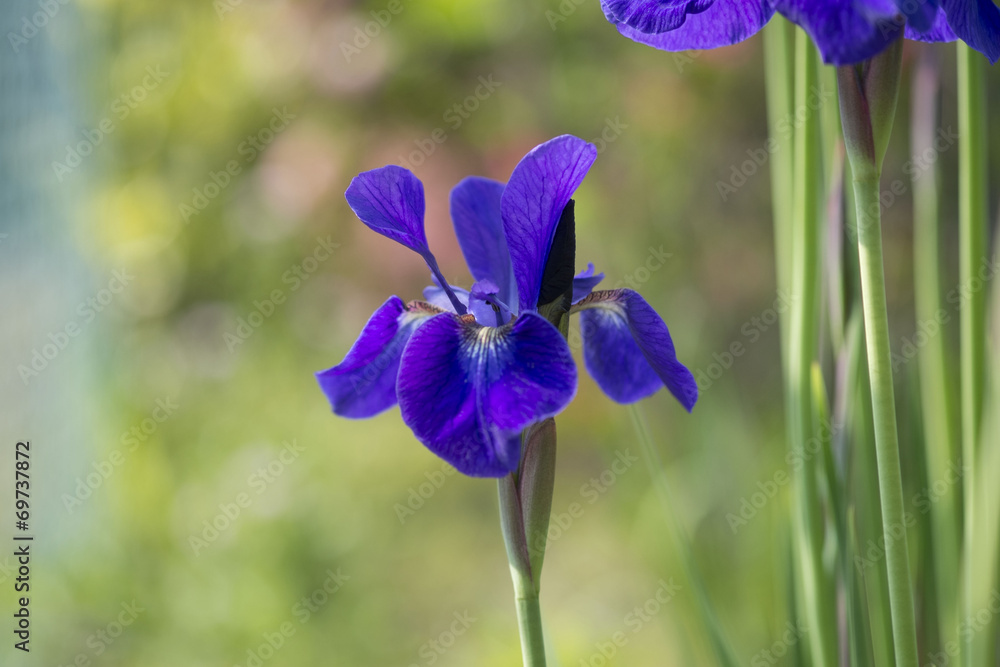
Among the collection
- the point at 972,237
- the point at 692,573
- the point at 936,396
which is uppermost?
the point at 972,237

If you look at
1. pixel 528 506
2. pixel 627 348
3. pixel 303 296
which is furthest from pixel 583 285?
pixel 303 296

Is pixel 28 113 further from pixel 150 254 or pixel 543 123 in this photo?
pixel 543 123

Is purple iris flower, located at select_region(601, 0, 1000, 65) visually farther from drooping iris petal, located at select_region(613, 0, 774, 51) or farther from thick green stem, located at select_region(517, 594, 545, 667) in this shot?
thick green stem, located at select_region(517, 594, 545, 667)

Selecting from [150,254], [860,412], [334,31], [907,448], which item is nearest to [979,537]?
[860,412]

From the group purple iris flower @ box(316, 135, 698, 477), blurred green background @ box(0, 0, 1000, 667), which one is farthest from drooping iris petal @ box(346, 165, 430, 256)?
blurred green background @ box(0, 0, 1000, 667)

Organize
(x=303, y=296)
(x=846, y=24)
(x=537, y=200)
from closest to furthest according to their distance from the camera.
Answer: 1. (x=846, y=24)
2. (x=537, y=200)
3. (x=303, y=296)

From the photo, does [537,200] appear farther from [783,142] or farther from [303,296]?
[303,296]
